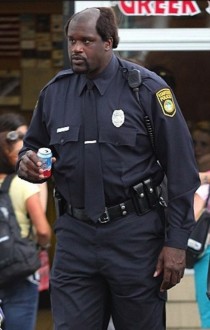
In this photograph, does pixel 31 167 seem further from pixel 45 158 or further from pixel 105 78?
pixel 105 78

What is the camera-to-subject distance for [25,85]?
27.8ft

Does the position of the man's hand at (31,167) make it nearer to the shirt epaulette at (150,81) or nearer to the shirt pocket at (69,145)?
the shirt pocket at (69,145)

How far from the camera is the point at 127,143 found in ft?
12.8

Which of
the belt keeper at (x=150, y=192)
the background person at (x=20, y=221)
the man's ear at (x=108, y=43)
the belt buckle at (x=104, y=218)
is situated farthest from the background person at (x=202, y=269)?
the man's ear at (x=108, y=43)

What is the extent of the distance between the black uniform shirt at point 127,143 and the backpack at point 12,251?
3.35ft

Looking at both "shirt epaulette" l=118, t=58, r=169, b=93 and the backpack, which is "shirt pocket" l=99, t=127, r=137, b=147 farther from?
the backpack

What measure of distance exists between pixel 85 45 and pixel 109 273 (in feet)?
3.25

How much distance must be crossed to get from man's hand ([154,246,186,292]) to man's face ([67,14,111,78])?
861 millimetres

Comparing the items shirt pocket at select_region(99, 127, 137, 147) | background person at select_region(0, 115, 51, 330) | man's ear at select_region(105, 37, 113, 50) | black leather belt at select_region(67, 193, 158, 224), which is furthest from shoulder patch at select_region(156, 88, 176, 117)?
background person at select_region(0, 115, 51, 330)

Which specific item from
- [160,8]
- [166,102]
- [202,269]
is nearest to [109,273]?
[166,102]

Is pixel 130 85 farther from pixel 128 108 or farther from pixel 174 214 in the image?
pixel 174 214

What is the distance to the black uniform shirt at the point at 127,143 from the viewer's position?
12.9 ft

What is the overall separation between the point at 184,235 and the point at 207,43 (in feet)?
9.70

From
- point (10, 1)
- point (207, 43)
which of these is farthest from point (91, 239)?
point (10, 1)
